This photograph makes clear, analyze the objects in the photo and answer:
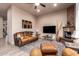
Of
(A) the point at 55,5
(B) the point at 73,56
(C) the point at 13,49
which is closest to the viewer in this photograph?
(B) the point at 73,56

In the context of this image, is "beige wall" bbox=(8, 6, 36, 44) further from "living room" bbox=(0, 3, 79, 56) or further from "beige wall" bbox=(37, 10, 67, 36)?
"beige wall" bbox=(37, 10, 67, 36)

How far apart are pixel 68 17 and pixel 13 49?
1316mm

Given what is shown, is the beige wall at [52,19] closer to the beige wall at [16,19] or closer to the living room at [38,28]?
the living room at [38,28]

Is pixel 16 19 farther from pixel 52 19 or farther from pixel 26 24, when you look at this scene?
pixel 52 19

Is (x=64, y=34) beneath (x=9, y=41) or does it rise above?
above

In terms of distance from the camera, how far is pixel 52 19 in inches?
81.5

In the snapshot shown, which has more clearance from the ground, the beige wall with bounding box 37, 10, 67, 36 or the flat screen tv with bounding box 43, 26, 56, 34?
the beige wall with bounding box 37, 10, 67, 36

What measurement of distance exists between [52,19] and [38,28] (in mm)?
349

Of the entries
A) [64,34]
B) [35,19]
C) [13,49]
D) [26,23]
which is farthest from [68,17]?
[13,49]

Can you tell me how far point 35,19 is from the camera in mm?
2152

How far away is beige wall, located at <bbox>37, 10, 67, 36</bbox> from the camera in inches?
79.2

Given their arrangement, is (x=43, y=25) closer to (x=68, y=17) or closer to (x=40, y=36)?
(x=40, y=36)

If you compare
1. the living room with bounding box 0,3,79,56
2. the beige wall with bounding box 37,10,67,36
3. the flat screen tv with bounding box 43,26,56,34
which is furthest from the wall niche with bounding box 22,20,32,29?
the flat screen tv with bounding box 43,26,56,34

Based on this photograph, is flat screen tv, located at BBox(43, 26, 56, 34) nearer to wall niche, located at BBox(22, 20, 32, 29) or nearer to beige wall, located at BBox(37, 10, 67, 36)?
beige wall, located at BBox(37, 10, 67, 36)
